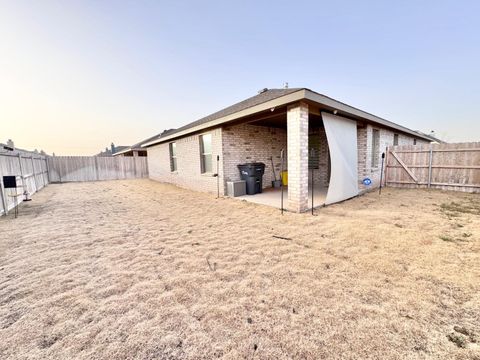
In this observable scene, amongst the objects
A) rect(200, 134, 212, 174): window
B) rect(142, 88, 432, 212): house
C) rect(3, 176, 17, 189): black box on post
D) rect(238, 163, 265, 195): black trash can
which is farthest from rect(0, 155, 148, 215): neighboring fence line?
rect(238, 163, 265, 195): black trash can

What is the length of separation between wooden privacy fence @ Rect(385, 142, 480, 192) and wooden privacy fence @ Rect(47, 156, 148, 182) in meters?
17.8

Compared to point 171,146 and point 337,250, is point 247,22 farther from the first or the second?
point 337,250

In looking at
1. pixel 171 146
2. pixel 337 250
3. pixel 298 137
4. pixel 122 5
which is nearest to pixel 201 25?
pixel 122 5

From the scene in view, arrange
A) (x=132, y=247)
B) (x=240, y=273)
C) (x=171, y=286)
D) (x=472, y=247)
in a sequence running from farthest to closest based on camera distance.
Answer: (x=132, y=247)
(x=472, y=247)
(x=240, y=273)
(x=171, y=286)

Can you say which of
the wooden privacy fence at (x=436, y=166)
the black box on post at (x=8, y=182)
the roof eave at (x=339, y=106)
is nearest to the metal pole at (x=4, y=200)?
the black box on post at (x=8, y=182)

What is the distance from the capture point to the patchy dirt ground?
1.32m

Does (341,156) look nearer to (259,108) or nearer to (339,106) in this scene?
(339,106)

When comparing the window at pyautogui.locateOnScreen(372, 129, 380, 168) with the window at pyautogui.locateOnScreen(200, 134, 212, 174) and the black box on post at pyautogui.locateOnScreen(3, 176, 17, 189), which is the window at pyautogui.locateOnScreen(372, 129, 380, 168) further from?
the black box on post at pyautogui.locateOnScreen(3, 176, 17, 189)

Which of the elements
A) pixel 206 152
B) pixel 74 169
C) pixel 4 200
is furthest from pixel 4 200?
pixel 74 169

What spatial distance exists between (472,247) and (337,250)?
6.37 ft

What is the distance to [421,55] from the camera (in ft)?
31.3

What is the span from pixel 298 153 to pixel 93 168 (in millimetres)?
17193

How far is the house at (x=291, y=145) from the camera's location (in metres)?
4.62

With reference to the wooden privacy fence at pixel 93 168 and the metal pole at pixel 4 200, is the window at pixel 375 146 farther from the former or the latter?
the wooden privacy fence at pixel 93 168
